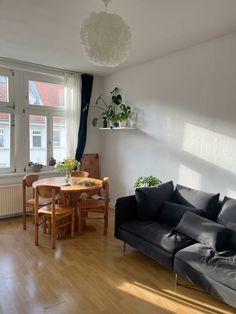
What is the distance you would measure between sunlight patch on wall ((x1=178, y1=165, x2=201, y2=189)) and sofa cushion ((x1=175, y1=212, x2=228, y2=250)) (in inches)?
32.5

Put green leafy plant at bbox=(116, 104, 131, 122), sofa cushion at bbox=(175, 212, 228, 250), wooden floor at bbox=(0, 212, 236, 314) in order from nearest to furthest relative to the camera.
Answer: wooden floor at bbox=(0, 212, 236, 314), sofa cushion at bbox=(175, 212, 228, 250), green leafy plant at bbox=(116, 104, 131, 122)

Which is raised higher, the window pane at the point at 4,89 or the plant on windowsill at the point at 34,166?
the window pane at the point at 4,89

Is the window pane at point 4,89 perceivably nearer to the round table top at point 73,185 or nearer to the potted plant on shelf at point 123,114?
the round table top at point 73,185

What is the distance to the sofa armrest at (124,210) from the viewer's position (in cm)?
315

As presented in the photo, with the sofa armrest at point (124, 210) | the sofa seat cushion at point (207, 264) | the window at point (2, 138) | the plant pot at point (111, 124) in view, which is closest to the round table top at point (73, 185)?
the sofa armrest at point (124, 210)

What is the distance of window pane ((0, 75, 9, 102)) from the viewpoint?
4305 millimetres

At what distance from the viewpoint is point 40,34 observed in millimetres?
3150

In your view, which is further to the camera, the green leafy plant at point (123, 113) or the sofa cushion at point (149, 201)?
the green leafy plant at point (123, 113)

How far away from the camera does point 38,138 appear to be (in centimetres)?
475

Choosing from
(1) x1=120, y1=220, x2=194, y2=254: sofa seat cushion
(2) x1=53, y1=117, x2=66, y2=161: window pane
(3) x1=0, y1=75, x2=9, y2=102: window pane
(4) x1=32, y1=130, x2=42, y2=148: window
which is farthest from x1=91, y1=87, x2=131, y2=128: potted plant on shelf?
(1) x1=120, y1=220, x2=194, y2=254: sofa seat cushion

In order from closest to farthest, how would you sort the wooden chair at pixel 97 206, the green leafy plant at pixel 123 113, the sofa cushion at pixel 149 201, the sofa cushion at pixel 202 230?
the sofa cushion at pixel 202 230 → the sofa cushion at pixel 149 201 → the wooden chair at pixel 97 206 → the green leafy plant at pixel 123 113

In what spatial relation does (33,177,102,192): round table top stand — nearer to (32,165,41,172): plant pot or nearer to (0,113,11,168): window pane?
(32,165,41,172): plant pot

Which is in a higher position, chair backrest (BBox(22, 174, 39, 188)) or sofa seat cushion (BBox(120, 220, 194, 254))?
chair backrest (BBox(22, 174, 39, 188))

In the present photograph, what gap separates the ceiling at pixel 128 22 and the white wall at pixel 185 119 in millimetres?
279
